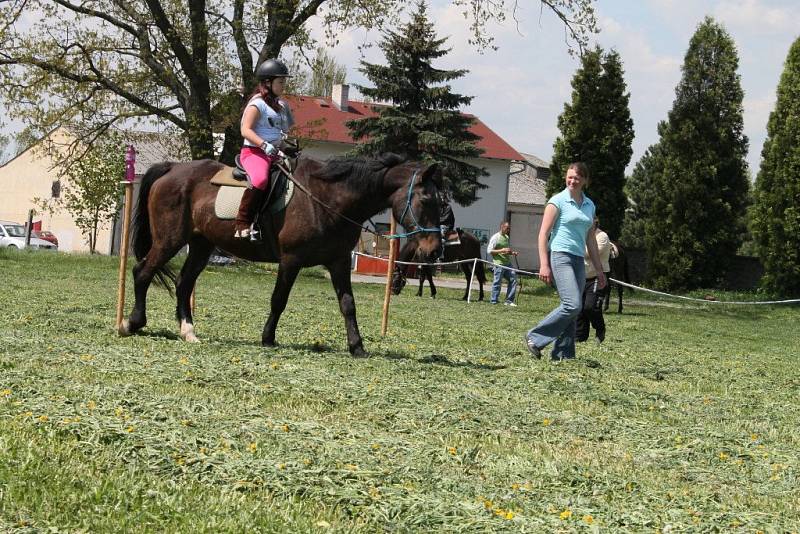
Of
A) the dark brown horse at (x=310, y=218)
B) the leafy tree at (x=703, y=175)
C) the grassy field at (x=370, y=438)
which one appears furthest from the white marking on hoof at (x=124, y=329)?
the leafy tree at (x=703, y=175)

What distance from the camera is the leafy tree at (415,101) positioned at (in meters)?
43.1

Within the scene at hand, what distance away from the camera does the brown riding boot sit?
979cm

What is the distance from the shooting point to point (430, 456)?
5.48m

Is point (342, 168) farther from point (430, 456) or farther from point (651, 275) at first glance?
point (651, 275)

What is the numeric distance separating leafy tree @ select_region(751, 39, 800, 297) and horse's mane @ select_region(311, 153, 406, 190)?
2453cm

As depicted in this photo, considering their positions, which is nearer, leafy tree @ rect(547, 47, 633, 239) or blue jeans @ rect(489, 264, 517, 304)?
blue jeans @ rect(489, 264, 517, 304)

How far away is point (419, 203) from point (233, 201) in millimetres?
1936

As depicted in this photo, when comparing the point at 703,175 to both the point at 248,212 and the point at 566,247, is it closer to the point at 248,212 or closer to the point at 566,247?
the point at 566,247

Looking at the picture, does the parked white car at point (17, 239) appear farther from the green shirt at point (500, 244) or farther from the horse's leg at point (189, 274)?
the horse's leg at point (189, 274)

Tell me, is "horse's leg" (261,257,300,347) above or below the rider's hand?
below

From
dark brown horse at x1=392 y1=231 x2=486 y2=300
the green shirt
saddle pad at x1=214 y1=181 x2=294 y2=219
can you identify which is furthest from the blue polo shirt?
the green shirt

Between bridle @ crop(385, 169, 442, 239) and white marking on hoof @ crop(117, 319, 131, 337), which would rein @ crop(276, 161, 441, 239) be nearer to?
bridle @ crop(385, 169, 442, 239)

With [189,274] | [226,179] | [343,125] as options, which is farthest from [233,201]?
[343,125]

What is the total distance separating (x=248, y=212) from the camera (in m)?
9.81
